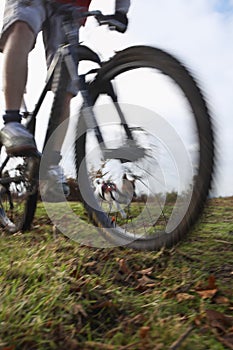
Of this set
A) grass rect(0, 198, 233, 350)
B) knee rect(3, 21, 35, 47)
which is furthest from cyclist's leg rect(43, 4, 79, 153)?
grass rect(0, 198, 233, 350)

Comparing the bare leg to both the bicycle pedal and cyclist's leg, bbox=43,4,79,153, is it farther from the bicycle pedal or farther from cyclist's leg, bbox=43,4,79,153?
the bicycle pedal

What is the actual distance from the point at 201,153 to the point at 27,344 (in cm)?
94

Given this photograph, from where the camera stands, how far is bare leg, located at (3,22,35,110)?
2314 millimetres

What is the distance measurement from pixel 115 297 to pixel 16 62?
4.34 ft

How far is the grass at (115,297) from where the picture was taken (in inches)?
52.4

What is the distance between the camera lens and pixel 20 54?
7.66 feet

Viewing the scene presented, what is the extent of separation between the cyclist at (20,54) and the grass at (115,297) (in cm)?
51

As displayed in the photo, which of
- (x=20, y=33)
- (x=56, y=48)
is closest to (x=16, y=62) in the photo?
(x=20, y=33)

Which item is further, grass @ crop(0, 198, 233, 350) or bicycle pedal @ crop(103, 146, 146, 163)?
bicycle pedal @ crop(103, 146, 146, 163)

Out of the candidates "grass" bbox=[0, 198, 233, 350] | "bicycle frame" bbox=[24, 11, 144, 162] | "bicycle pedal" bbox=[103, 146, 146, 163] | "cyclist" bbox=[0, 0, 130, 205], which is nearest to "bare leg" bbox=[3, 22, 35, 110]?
"cyclist" bbox=[0, 0, 130, 205]

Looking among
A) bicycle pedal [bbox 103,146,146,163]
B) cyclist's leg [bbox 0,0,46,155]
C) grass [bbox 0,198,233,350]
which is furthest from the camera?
cyclist's leg [bbox 0,0,46,155]

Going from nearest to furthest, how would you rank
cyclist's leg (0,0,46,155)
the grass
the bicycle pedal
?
the grass → the bicycle pedal → cyclist's leg (0,0,46,155)

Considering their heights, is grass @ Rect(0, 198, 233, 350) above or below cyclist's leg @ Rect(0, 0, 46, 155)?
below

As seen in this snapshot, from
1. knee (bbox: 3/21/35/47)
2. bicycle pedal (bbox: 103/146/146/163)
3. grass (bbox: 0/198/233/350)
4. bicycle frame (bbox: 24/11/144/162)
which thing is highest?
knee (bbox: 3/21/35/47)
